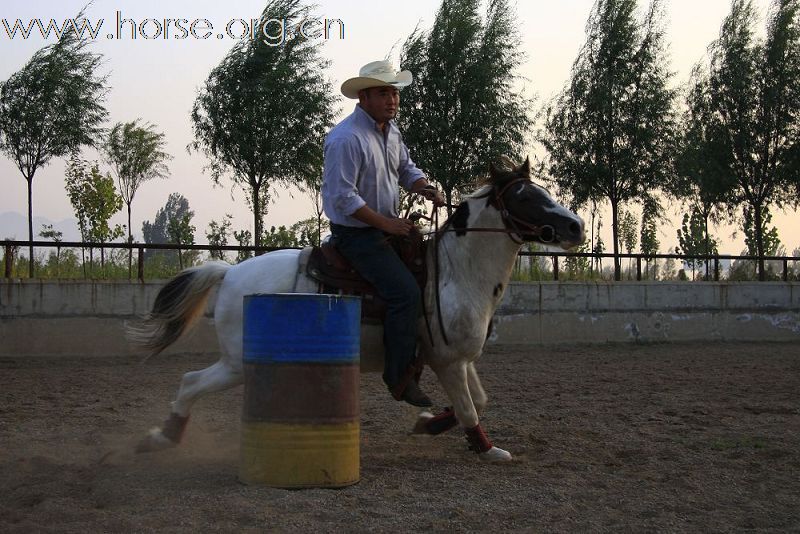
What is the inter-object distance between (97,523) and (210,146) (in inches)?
591

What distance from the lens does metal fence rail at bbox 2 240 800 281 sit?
13.6 meters

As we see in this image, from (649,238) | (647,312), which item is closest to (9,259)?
(647,312)

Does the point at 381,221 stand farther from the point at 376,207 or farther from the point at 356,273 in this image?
the point at 356,273

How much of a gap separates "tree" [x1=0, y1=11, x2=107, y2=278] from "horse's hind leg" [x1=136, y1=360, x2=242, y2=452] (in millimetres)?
13266

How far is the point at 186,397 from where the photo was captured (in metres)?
5.68

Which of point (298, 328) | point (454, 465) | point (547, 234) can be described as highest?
point (547, 234)

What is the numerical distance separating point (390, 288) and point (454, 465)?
3.70ft

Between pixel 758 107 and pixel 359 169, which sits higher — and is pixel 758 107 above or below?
above

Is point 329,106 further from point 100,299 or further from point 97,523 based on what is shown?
point 97,523

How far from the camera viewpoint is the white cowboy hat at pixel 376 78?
5.59m

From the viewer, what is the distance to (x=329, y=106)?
18125 mm

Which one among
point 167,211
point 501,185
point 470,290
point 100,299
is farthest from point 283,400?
point 167,211

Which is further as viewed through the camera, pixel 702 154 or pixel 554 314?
pixel 702 154

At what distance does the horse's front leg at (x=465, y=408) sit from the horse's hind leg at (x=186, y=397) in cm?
129
